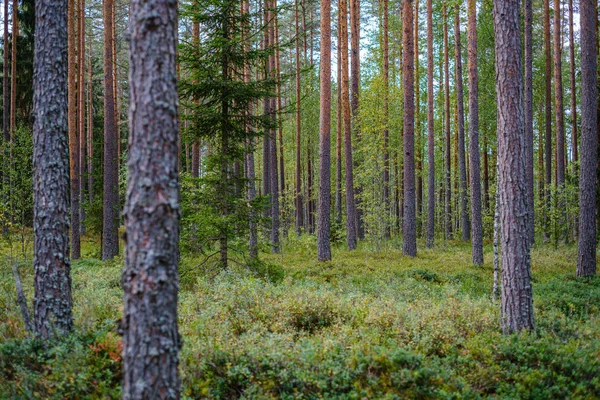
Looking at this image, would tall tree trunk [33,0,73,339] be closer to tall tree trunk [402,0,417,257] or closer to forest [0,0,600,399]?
forest [0,0,600,399]

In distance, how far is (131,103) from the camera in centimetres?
352

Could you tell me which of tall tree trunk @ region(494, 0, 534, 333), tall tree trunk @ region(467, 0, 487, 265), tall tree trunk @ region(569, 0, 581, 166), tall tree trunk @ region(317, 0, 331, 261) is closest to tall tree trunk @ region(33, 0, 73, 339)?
tall tree trunk @ region(494, 0, 534, 333)

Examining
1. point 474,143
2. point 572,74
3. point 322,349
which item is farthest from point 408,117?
point 322,349

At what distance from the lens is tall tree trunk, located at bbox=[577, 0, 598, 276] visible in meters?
11.2

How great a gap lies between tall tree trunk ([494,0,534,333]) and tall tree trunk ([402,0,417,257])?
370 inches

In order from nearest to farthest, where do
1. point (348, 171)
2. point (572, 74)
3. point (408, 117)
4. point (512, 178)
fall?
1. point (512, 178)
2. point (408, 117)
3. point (348, 171)
4. point (572, 74)

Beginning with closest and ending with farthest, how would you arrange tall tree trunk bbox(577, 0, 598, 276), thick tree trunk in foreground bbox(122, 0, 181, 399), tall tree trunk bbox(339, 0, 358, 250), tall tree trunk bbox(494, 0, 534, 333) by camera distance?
thick tree trunk in foreground bbox(122, 0, 181, 399), tall tree trunk bbox(494, 0, 534, 333), tall tree trunk bbox(577, 0, 598, 276), tall tree trunk bbox(339, 0, 358, 250)

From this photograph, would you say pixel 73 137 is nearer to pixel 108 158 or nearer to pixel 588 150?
pixel 108 158

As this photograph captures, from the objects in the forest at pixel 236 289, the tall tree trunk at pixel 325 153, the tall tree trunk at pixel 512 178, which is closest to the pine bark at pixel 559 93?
the forest at pixel 236 289

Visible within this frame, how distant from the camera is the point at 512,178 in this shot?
250 inches

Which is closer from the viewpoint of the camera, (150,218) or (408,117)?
(150,218)

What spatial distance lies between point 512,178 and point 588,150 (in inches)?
263

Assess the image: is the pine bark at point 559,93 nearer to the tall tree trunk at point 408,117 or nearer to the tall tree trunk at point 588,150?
the tall tree trunk at point 408,117

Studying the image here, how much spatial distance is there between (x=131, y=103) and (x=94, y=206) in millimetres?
15794
